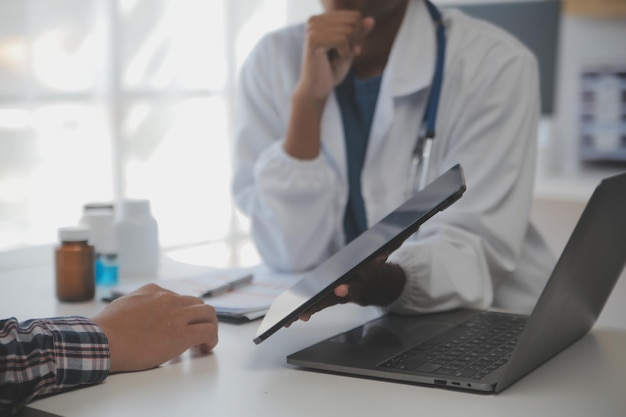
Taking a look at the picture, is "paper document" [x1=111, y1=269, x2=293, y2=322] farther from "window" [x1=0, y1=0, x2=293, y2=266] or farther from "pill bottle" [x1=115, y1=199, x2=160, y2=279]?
"window" [x1=0, y1=0, x2=293, y2=266]

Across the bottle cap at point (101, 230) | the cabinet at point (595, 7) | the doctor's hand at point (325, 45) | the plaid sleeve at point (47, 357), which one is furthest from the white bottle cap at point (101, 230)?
the cabinet at point (595, 7)

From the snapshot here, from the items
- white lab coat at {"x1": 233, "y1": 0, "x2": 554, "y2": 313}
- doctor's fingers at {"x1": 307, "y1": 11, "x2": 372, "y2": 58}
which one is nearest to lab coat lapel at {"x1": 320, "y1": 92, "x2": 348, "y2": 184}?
white lab coat at {"x1": 233, "y1": 0, "x2": 554, "y2": 313}

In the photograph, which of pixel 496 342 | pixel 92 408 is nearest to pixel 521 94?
pixel 496 342

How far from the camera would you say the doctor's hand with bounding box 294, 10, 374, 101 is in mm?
1634

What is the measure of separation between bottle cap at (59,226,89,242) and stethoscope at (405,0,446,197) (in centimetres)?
59

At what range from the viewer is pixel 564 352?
42.6 inches

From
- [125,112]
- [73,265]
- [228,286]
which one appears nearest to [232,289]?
[228,286]

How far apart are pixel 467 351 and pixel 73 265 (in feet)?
2.13

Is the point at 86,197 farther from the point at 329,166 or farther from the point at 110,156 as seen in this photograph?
the point at 329,166

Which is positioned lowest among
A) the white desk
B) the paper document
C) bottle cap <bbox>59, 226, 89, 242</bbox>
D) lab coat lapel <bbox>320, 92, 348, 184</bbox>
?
the paper document

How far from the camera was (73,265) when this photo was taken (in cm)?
138

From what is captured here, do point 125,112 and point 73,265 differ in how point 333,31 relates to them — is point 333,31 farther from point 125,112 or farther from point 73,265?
point 125,112

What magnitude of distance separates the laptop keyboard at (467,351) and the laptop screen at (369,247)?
112mm

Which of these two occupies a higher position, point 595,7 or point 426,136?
point 595,7
